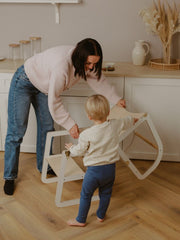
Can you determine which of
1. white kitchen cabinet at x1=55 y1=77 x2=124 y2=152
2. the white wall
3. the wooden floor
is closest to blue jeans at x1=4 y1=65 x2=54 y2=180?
the wooden floor

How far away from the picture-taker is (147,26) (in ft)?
9.45

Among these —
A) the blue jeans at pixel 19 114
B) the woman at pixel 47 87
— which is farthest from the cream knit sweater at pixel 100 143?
the blue jeans at pixel 19 114

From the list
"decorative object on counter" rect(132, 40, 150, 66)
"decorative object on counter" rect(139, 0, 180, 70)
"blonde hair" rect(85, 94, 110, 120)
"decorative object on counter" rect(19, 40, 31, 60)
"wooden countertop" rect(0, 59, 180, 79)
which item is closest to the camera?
"blonde hair" rect(85, 94, 110, 120)

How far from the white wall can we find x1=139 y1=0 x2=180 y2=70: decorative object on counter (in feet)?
0.39

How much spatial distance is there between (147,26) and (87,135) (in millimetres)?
1467

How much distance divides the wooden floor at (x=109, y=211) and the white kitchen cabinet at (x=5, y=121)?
1.07ft

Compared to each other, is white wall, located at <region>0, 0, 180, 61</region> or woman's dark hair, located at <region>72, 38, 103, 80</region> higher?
white wall, located at <region>0, 0, 180, 61</region>

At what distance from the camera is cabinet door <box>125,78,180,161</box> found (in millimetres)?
2615

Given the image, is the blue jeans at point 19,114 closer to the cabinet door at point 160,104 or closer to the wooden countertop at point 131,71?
the wooden countertop at point 131,71

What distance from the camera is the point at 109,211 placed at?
2.16 meters

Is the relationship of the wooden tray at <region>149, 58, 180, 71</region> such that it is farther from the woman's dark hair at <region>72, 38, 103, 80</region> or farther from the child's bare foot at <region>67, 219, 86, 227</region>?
the child's bare foot at <region>67, 219, 86, 227</region>

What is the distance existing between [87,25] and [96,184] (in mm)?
1665

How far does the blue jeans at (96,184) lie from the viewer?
190cm

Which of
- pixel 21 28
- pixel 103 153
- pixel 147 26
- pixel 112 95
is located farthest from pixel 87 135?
pixel 21 28
